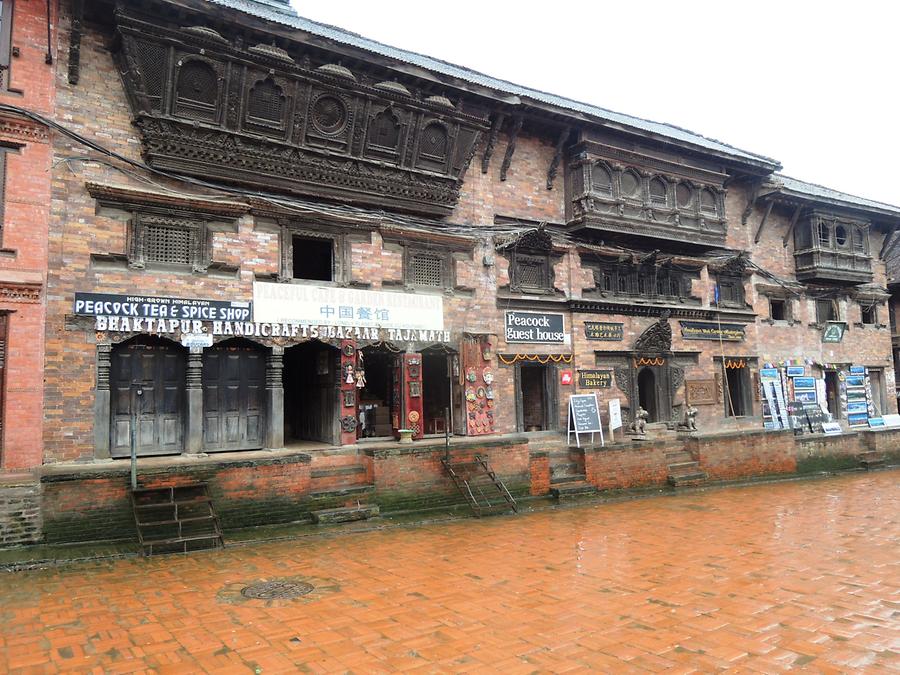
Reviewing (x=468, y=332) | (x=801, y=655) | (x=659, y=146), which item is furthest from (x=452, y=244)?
(x=801, y=655)

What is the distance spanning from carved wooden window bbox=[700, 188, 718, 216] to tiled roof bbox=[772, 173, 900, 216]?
14.3 ft

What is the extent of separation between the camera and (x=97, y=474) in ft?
31.4

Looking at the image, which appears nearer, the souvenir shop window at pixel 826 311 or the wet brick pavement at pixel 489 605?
the wet brick pavement at pixel 489 605

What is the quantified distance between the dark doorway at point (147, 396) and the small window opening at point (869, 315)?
86.0 ft

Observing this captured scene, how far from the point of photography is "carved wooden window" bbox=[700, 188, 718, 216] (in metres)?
19.6

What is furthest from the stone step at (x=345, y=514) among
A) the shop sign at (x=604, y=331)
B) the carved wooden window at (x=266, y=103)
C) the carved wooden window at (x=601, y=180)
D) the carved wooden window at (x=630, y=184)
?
the carved wooden window at (x=630, y=184)

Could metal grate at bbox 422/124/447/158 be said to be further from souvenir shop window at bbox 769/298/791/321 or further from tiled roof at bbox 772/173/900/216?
souvenir shop window at bbox 769/298/791/321

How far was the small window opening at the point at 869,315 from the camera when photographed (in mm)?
25600

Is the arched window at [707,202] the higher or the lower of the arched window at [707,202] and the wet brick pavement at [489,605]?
the higher

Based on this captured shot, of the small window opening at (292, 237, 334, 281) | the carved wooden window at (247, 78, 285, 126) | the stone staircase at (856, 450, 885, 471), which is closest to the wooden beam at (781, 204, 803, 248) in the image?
the stone staircase at (856, 450, 885, 471)

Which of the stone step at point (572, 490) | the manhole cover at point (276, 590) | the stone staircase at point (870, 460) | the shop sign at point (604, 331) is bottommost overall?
the stone staircase at point (870, 460)

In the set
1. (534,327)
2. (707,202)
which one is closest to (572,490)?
(534,327)

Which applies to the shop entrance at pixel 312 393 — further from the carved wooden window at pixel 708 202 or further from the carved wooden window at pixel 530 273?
the carved wooden window at pixel 708 202

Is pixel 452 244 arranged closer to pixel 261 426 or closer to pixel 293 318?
pixel 293 318
